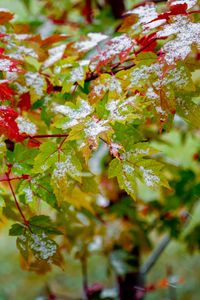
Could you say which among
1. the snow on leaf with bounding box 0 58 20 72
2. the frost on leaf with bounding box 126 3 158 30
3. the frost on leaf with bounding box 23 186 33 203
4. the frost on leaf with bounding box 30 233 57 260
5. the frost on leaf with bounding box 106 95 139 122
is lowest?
the frost on leaf with bounding box 30 233 57 260

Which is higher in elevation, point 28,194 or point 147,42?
point 147,42

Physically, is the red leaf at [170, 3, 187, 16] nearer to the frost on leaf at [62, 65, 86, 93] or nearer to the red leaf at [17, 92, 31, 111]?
the frost on leaf at [62, 65, 86, 93]

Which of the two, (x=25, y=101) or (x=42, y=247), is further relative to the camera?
(x=25, y=101)

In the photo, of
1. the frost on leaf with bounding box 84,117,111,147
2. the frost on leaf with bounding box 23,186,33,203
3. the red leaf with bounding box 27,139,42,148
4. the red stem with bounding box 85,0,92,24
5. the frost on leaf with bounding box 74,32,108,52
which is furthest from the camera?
the red stem with bounding box 85,0,92,24

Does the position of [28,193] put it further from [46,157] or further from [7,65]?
[7,65]

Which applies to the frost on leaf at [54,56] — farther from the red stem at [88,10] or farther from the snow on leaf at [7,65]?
the red stem at [88,10]

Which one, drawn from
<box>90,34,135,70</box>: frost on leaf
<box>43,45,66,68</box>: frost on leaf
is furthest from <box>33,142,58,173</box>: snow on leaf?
<box>43,45,66,68</box>: frost on leaf

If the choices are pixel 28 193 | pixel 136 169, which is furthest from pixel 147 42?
pixel 28 193

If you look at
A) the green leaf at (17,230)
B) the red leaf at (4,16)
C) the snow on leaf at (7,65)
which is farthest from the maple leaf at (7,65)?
the green leaf at (17,230)

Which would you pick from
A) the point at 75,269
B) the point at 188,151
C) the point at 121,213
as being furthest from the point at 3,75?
the point at 188,151
